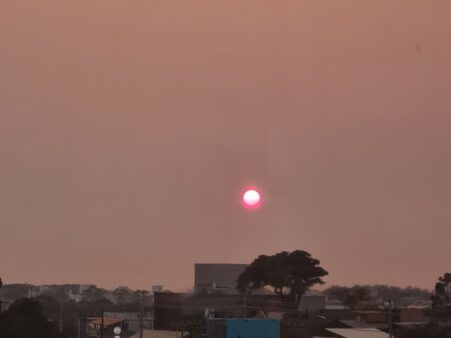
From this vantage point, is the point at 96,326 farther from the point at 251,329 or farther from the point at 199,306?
the point at 251,329

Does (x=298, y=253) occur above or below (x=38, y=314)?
above

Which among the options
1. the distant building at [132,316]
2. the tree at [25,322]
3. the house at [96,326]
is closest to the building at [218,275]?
the distant building at [132,316]

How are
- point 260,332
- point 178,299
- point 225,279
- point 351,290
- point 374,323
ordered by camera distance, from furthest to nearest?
point 225,279 → point 351,290 → point 178,299 → point 374,323 → point 260,332

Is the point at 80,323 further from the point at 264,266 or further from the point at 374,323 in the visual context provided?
the point at 374,323

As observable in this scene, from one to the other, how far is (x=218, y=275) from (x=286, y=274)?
56.2ft

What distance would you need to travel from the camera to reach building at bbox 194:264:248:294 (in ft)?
313

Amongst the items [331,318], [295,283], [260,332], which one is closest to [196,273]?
[295,283]

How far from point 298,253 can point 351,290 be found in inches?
485

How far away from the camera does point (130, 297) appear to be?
309 feet

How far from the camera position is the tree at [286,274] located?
83812 mm

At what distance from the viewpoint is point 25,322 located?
196ft

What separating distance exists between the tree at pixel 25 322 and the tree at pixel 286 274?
2443 cm

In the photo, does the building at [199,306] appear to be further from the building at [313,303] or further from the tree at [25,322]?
the tree at [25,322]

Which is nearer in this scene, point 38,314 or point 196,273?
point 38,314
